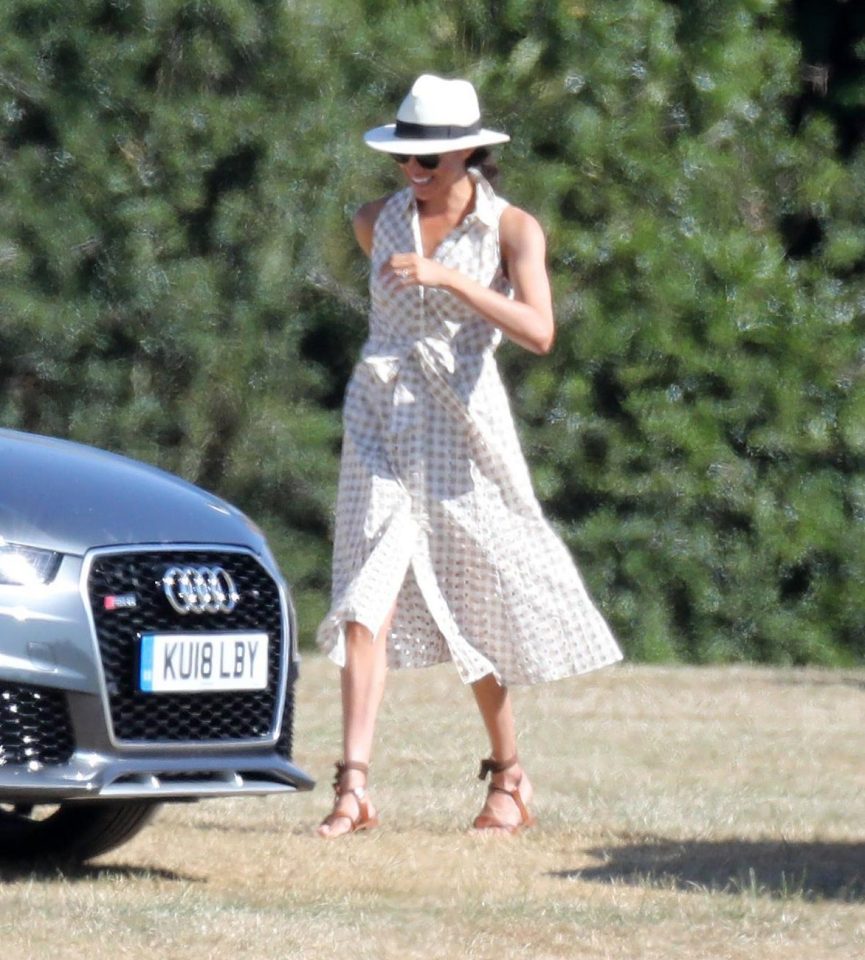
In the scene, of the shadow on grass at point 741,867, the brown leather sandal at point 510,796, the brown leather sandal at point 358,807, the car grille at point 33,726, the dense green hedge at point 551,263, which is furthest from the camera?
the dense green hedge at point 551,263

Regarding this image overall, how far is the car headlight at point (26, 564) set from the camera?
4.76 metres

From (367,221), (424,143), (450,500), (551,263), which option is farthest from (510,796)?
(551,263)

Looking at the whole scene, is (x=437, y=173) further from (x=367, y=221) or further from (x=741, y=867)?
(x=741, y=867)

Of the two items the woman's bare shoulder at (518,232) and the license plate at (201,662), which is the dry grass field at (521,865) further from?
the woman's bare shoulder at (518,232)

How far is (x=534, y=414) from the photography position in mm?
11305

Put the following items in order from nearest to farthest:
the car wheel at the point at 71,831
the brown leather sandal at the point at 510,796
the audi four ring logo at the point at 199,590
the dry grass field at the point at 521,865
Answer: the dry grass field at the point at 521,865 < the audi four ring logo at the point at 199,590 < the car wheel at the point at 71,831 < the brown leather sandal at the point at 510,796

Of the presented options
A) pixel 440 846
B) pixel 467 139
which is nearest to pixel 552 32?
pixel 467 139

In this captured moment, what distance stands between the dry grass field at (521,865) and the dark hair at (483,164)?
5.16 feet

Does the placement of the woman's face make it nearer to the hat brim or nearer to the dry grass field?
the hat brim

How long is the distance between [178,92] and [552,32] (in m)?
1.71

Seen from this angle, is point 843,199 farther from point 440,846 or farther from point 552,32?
point 440,846

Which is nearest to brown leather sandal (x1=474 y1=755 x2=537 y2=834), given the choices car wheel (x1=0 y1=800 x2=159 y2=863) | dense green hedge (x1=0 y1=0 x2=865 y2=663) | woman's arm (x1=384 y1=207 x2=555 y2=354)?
car wheel (x1=0 y1=800 x2=159 y2=863)

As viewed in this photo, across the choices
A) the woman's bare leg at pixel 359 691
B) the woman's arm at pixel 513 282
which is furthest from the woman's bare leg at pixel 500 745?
the woman's arm at pixel 513 282

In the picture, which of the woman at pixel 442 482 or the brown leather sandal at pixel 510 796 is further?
the brown leather sandal at pixel 510 796
